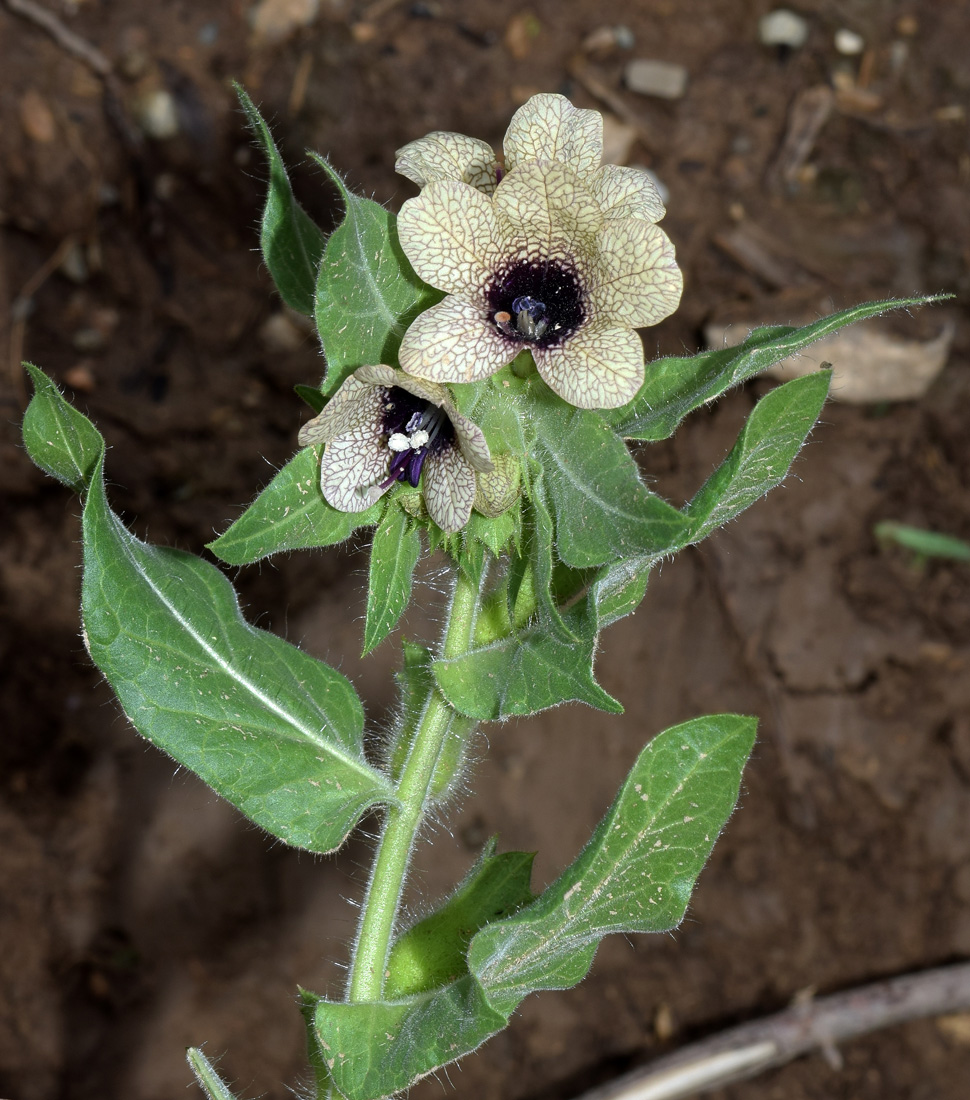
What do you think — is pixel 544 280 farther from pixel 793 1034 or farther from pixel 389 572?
pixel 793 1034

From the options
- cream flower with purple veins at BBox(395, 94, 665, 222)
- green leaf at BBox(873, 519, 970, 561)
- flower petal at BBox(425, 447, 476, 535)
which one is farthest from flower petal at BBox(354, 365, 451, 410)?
green leaf at BBox(873, 519, 970, 561)

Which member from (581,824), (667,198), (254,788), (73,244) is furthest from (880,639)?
(73,244)

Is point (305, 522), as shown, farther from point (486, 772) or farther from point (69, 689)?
point (69, 689)

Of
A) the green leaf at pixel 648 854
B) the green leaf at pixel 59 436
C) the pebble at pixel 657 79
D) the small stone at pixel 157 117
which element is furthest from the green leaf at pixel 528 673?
the small stone at pixel 157 117

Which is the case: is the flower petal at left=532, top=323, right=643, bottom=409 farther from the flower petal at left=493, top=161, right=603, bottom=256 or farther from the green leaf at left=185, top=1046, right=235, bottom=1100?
the green leaf at left=185, top=1046, right=235, bottom=1100

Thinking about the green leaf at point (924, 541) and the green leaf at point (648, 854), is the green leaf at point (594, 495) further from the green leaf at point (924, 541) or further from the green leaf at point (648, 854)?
the green leaf at point (924, 541)

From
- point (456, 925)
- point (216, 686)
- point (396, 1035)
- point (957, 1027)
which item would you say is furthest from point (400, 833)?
point (957, 1027)
